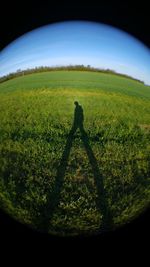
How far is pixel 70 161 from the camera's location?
6391mm

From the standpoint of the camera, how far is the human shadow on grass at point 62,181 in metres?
6.19

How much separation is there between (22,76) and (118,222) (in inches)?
119

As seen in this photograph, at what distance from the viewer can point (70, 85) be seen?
Answer: 6586 mm

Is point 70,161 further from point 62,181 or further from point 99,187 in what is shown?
point 99,187

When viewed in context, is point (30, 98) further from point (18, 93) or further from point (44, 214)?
point (44, 214)

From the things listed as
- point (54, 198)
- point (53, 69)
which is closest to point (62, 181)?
point (54, 198)

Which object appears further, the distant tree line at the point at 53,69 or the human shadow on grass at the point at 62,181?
the distant tree line at the point at 53,69

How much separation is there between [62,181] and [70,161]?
0.37 m

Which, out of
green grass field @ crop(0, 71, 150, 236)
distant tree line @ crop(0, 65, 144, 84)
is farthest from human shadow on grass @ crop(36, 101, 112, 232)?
distant tree line @ crop(0, 65, 144, 84)

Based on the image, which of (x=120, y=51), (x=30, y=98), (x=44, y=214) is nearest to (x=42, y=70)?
(x=30, y=98)

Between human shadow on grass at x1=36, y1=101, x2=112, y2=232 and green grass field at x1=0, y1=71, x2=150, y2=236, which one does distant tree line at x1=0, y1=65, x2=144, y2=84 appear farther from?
human shadow on grass at x1=36, y1=101, x2=112, y2=232

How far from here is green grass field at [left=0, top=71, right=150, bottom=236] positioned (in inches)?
247

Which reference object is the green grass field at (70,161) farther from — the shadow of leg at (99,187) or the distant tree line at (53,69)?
the distant tree line at (53,69)

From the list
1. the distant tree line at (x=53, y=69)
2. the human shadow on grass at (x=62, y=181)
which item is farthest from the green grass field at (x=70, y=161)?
the distant tree line at (x=53, y=69)
